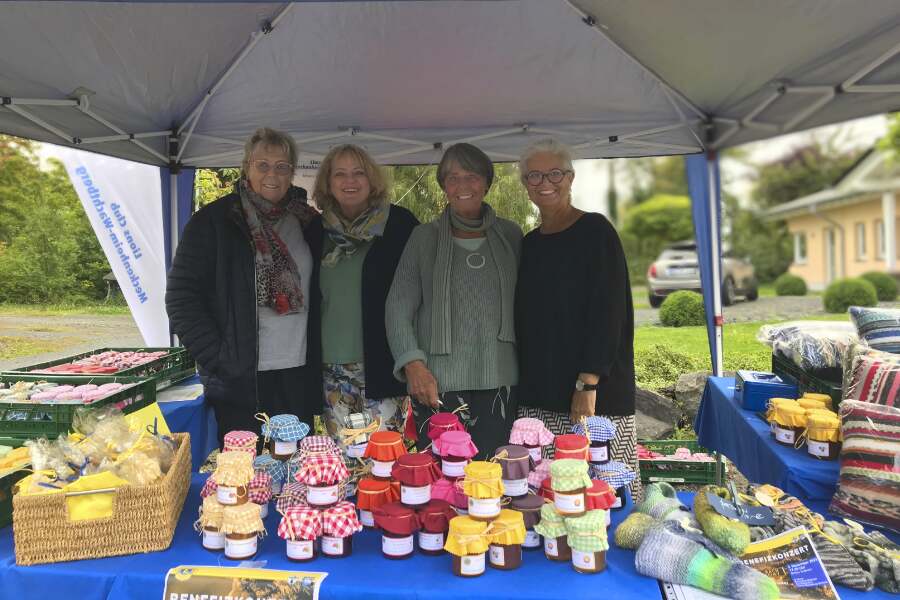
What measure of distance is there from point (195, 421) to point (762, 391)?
2.54 metres

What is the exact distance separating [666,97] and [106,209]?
3.71 metres

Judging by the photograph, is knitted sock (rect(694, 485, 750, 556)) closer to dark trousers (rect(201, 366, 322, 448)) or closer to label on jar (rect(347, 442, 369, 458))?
label on jar (rect(347, 442, 369, 458))

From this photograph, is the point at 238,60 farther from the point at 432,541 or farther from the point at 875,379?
the point at 875,379

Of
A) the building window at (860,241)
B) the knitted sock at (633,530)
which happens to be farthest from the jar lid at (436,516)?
the building window at (860,241)

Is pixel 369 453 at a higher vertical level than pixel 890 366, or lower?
lower

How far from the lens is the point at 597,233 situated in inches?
84.0

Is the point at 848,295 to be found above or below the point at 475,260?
below

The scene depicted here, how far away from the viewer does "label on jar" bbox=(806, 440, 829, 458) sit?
1.88 meters

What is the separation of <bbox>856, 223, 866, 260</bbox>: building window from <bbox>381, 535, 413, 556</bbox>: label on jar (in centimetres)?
1792

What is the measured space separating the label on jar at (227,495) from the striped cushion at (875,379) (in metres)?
1.73

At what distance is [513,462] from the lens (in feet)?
4.54

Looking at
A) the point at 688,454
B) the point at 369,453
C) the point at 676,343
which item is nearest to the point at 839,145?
the point at 676,343

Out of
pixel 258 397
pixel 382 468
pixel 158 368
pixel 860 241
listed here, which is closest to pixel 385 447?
pixel 382 468

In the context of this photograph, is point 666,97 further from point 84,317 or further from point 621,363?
point 84,317
